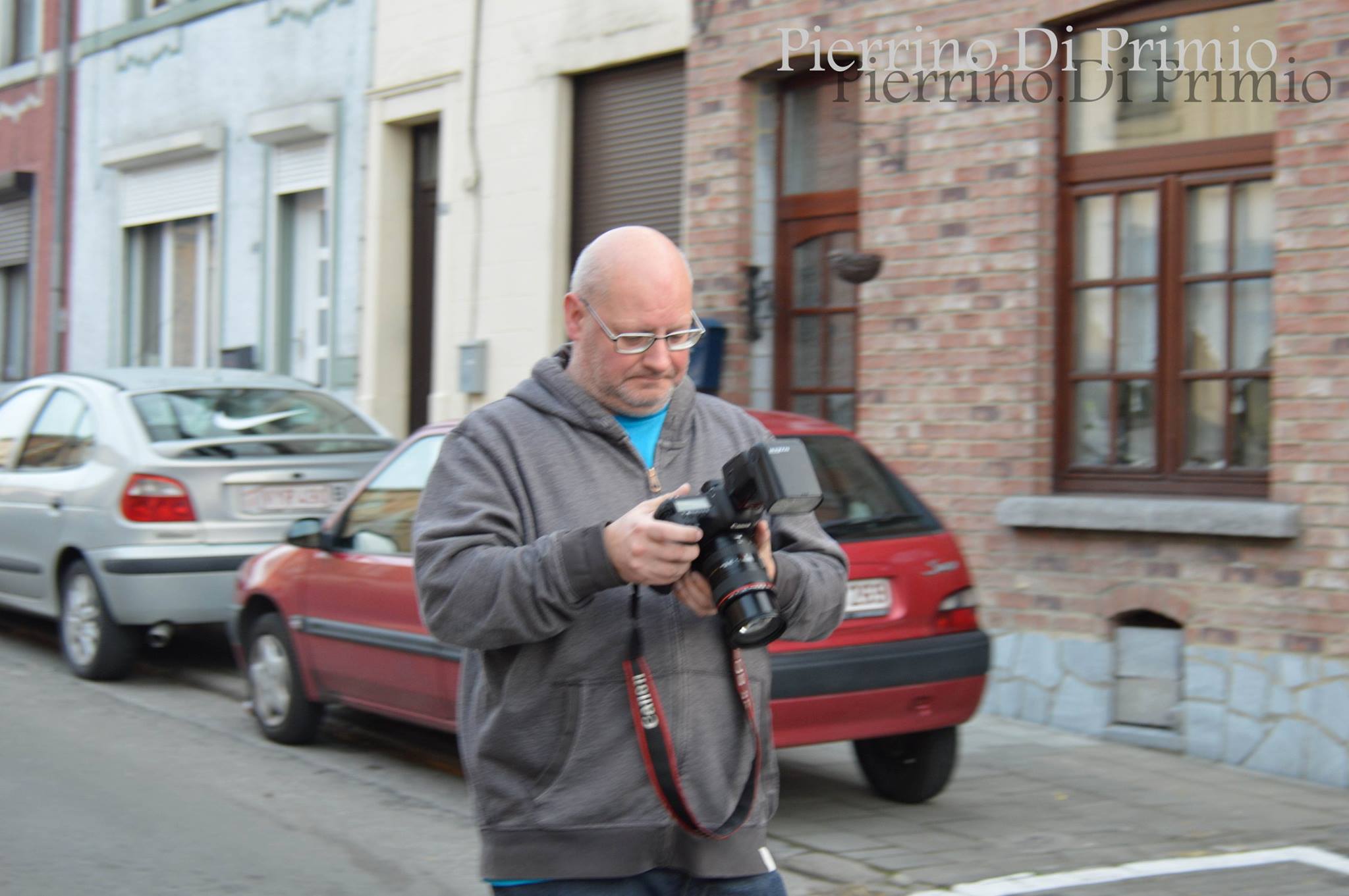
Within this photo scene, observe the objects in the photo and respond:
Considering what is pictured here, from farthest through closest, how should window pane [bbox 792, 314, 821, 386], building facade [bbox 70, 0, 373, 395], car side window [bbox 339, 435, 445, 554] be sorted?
building facade [bbox 70, 0, 373, 395], window pane [bbox 792, 314, 821, 386], car side window [bbox 339, 435, 445, 554]

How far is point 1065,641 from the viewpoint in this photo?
27.5 ft

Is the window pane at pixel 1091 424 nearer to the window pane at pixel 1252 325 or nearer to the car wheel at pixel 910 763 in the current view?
the window pane at pixel 1252 325

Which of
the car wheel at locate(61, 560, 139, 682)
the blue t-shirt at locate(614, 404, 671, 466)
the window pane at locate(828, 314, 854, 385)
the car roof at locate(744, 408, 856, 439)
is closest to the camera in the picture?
the blue t-shirt at locate(614, 404, 671, 466)

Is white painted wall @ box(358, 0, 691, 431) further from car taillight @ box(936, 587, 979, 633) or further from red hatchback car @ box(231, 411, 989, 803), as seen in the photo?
car taillight @ box(936, 587, 979, 633)

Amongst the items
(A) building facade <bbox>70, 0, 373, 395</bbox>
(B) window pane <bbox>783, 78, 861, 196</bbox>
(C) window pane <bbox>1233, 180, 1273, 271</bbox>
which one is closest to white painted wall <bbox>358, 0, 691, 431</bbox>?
(A) building facade <bbox>70, 0, 373, 395</bbox>

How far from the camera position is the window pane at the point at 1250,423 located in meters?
7.96

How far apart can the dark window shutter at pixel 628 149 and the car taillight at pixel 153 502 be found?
13.6ft

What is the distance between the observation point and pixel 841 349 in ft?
33.3

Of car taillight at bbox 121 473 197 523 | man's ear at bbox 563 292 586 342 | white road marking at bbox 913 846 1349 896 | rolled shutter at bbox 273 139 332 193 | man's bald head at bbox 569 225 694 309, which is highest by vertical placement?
rolled shutter at bbox 273 139 332 193

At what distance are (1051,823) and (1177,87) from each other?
396 cm

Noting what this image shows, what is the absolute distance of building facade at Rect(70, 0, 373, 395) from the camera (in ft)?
47.9

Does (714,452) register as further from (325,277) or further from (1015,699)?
(325,277)

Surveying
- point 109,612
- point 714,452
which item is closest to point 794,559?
point 714,452

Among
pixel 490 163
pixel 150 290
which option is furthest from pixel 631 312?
pixel 150 290
